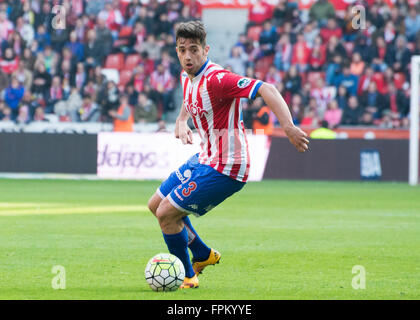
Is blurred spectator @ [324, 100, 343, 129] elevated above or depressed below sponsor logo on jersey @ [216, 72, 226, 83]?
below

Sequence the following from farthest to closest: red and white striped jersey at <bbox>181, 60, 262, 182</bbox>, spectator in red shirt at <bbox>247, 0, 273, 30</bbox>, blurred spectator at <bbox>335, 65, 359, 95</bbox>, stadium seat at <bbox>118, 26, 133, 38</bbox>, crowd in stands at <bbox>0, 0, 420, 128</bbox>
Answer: spectator in red shirt at <bbox>247, 0, 273, 30</bbox> < stadium seat at <bbox>118, 26, 133, 38</bbox> < blurred spectator at <bbox>335, 65, 359, 95</bbox> < crowd in stands at <bbox>0, 0, 420, 128</bbox> < red and white striped jersey at <bbox>181, 60, 262, 182</bbox>

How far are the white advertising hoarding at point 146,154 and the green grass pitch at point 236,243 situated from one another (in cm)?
272

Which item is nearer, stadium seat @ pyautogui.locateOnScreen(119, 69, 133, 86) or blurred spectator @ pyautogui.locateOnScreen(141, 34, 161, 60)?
stadium seat @ pyautogui.locateOnScreen(119, 69, 133, 86)

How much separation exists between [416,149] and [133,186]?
22.8ft

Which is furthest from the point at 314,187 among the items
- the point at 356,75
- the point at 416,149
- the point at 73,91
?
the point at 73,91

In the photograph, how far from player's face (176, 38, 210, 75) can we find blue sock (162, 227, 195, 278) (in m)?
1.33

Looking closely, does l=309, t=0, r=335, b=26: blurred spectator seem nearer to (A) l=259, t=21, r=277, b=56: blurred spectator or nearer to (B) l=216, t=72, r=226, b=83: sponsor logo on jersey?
(A) l=259, t=21, r=277, b=56: blurred spectator

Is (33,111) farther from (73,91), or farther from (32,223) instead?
(32,223)

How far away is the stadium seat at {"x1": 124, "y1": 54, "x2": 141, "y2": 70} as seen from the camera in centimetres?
2600

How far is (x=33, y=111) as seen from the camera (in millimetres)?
24438

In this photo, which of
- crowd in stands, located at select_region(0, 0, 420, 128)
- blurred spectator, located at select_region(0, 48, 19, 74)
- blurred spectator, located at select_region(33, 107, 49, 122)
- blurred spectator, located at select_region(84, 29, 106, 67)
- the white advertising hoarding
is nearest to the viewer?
the white advertising hoarding

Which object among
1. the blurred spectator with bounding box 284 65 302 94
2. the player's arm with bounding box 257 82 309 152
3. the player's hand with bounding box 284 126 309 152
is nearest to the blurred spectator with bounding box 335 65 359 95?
the blurred spectator with bounding box 284 65 302 94

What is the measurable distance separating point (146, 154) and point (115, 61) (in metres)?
5.18

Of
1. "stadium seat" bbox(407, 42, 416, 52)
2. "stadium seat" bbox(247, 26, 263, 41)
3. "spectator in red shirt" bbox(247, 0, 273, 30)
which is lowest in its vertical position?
"stadium seat" bbox(407, 42, 416, 52)
